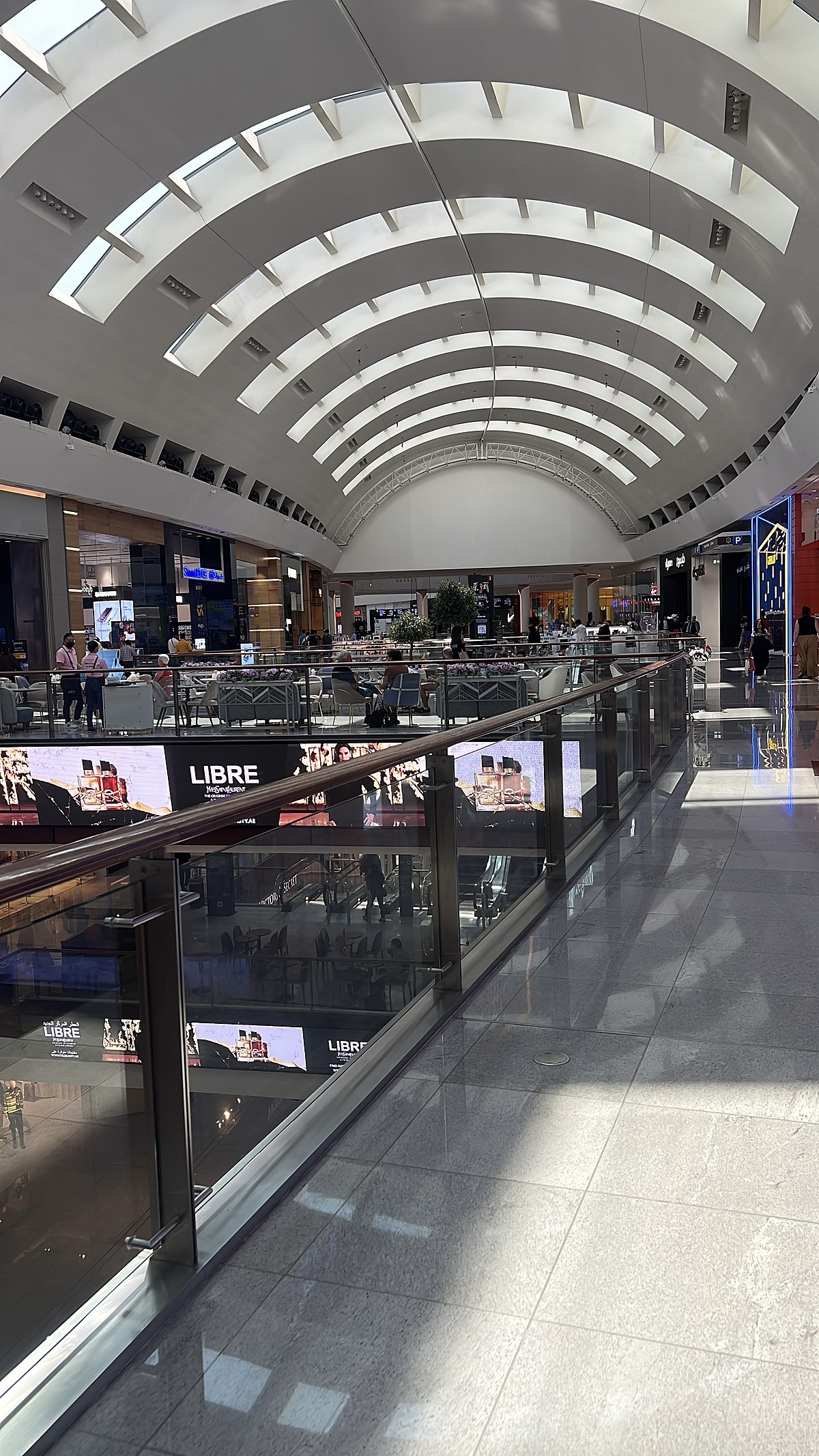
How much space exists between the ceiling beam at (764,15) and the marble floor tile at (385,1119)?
1263cm

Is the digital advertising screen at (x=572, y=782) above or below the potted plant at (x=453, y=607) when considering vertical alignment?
below

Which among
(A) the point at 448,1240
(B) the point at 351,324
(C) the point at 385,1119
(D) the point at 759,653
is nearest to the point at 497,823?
(C) the point at 385,1119

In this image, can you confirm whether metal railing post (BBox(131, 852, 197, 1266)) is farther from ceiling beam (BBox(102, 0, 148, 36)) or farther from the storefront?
the storefront

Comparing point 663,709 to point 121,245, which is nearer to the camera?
point 663,709

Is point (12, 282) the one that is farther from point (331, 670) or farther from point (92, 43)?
point (331, 670)

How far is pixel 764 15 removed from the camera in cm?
1160

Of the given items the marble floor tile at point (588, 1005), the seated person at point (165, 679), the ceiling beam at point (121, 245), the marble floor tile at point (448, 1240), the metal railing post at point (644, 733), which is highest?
the ceiling beam at point (121, 245)

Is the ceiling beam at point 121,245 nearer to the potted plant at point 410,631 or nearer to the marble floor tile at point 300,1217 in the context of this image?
the potted plant at point 410,631

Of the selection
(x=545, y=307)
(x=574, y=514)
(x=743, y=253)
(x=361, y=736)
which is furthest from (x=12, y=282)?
(x=574, y=514)

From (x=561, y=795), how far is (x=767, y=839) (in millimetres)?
1680

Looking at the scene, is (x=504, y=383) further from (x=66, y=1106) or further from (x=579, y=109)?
(x=66, y=1106)

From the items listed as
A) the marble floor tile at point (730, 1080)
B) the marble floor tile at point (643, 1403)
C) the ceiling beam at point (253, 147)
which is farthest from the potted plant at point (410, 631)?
the marble floor tile at point (643, 1403)

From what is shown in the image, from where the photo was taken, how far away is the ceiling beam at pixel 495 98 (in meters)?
16.4

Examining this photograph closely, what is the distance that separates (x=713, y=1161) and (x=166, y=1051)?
1.45 meters
